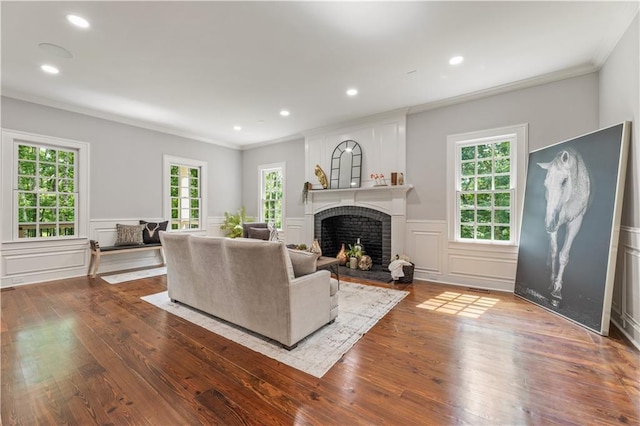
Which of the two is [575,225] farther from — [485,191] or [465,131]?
[465,131]

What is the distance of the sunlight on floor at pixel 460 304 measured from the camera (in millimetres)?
3207

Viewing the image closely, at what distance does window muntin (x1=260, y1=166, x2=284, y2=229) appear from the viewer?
6.82 meters

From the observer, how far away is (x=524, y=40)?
285cm

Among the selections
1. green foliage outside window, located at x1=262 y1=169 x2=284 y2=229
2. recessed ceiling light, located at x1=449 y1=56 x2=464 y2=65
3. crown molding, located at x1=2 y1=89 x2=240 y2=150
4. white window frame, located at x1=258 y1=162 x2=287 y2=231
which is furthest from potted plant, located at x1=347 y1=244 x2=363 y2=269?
crown molding, located at x1=2 y1=89 x2=240 y2=150

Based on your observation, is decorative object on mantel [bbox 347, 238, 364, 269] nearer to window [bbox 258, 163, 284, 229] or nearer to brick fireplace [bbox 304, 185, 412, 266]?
brick fireplace [bbox 304, 185, 412, 266]

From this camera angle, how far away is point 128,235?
5176 millimetres

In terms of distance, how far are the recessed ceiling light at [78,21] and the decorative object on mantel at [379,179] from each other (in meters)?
4.20

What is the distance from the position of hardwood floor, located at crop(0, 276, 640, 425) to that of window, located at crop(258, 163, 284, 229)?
406 cm

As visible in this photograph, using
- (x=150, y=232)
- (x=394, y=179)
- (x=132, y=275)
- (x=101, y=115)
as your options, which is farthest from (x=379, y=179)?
(x=101, y=115)

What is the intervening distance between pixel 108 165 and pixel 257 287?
4.66 metres

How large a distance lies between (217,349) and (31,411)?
1.09 meters

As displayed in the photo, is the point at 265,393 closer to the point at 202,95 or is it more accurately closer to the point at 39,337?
the point at 39,337

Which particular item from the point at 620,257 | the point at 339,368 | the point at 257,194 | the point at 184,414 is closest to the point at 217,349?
the point at 184,414

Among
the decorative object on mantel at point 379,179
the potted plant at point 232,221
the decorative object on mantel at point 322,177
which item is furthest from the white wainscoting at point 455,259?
the potted plant at point 232,221
